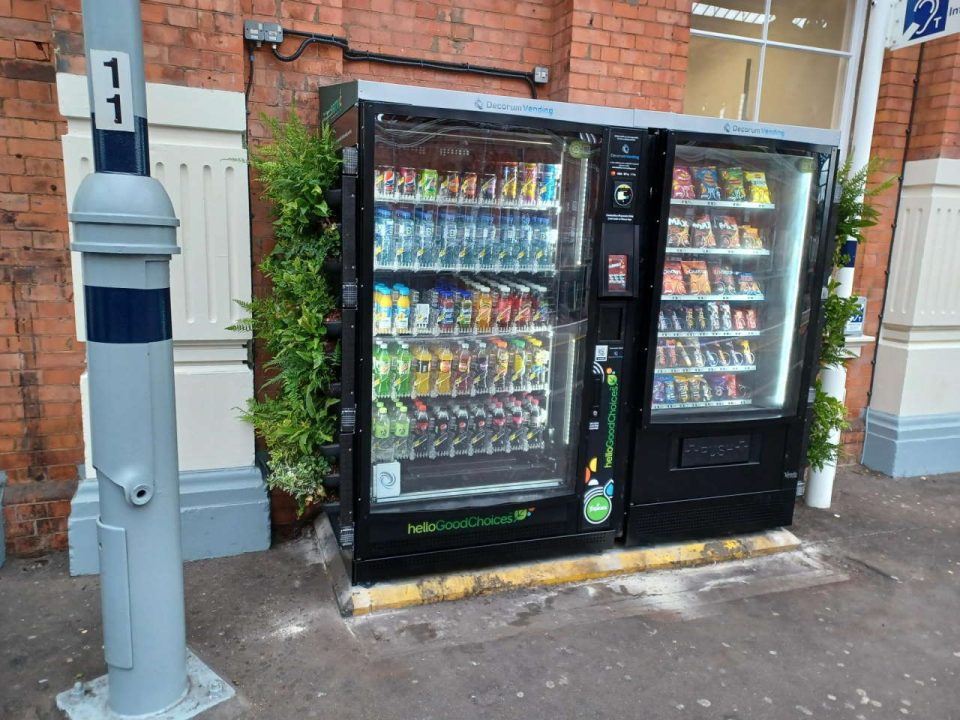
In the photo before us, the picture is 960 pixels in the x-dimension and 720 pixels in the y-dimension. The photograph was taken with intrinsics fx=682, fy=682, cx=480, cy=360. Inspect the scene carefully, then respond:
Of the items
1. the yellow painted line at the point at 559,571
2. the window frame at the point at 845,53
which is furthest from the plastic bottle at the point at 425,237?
the window frame at the point at 845,53

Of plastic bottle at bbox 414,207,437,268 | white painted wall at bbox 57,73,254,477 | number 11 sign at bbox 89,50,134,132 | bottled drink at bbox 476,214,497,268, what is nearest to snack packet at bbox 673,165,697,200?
bottled drink at bbox 476,214,497,268

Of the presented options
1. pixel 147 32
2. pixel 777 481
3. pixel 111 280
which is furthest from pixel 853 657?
pixel 147 32

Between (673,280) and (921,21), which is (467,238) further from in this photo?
(921,21)

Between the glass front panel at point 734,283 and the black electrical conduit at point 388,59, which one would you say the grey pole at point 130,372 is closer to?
the black electrical conduit at point 388,59

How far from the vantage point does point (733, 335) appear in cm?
426

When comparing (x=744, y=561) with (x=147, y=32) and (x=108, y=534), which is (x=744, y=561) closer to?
(x=108, y=534)

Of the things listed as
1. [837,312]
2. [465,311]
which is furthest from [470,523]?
[837,312]

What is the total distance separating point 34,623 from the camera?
3.19m

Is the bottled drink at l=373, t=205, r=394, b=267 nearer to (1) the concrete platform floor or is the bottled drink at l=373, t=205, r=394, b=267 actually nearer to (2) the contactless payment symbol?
(1) the concrete platform floor

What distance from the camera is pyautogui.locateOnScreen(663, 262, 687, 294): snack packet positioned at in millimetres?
4004

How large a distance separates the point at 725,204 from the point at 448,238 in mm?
1653

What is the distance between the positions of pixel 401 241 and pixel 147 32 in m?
1.63

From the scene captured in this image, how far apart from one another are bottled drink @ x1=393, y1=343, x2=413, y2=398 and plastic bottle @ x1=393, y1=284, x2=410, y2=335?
13 centimetres

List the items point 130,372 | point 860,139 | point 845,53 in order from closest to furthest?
point 130,372 < point 860,139 < point 845,53
